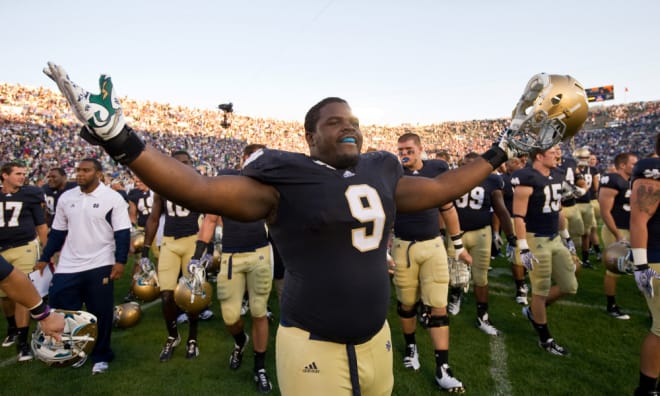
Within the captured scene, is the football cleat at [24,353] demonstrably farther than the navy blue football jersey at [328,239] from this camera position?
Yes

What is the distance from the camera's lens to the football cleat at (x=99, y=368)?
4.19 m

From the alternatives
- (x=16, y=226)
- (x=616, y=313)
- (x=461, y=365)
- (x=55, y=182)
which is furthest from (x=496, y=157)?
(x=55, y=182)

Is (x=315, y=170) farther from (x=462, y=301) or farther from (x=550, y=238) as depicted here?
(x=462, y=301)

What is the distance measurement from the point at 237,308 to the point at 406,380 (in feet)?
6.18

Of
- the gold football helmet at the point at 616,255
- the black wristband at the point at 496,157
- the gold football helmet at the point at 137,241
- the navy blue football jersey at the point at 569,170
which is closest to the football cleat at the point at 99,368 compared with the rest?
the gold football helmet at the point at 137,241

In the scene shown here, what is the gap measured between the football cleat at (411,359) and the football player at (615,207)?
328 cm

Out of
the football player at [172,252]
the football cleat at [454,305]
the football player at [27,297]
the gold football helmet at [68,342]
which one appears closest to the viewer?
the football player at [27,297]

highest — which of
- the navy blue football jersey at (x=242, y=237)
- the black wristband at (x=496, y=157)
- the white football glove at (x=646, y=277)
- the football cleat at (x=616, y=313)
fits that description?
the black wristband at (x=496, y=157)

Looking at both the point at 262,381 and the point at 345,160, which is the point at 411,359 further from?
the point at 345,160

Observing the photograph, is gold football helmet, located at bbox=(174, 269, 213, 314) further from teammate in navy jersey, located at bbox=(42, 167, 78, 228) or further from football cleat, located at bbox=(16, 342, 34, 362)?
teammate in navy jersey, located at bbox=(42, 167, 78, 228)

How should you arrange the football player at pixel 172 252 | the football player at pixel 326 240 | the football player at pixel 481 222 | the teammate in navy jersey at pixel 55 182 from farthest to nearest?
the teammate in navy jersey at pixel 55 182 < the football player at pixel 481 222 < the football player at pixel 172 252 < the football player at pixel 326 240

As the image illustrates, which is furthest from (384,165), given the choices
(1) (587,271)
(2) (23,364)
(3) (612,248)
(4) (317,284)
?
(1) (587,271)

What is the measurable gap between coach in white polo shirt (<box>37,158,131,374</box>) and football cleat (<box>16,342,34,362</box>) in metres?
0.97

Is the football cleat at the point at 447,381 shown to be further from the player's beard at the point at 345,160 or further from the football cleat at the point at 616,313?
the football cleat at the point at 616,313
